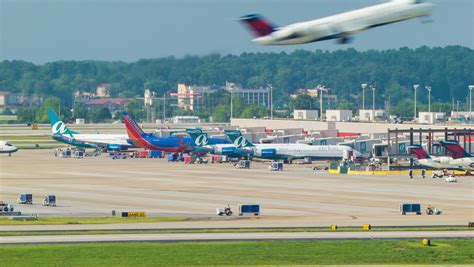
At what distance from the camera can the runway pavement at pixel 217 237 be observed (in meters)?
97.0

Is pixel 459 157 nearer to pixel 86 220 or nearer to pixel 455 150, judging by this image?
pixel 455 150

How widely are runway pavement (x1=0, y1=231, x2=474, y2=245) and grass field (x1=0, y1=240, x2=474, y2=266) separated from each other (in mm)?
2971

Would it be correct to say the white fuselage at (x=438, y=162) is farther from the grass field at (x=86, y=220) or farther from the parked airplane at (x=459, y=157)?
the grass field at (x=86, y=220)

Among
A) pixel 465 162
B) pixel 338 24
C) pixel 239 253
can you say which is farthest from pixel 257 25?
pixel 465 162

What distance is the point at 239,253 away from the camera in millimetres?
90625

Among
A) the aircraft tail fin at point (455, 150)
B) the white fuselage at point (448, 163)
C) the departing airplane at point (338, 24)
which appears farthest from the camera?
the aircraft tail fin at point (455, 150)

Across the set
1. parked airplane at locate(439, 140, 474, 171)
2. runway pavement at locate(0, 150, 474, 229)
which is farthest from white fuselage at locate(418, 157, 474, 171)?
runway pavement at locate(0, 150, 474, 229)

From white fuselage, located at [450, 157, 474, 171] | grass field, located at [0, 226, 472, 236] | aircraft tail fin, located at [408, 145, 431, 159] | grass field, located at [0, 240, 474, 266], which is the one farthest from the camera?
aircraft tail fin, located at [408, 145, 431, 159]

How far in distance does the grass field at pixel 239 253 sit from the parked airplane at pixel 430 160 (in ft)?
315

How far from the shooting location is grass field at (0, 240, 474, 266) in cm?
8731

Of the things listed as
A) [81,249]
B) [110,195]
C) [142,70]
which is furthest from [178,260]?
[110,195]

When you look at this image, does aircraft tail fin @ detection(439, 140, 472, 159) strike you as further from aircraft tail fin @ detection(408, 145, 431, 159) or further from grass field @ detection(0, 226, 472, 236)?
grass field @ detection(0, 226, 472, 236)

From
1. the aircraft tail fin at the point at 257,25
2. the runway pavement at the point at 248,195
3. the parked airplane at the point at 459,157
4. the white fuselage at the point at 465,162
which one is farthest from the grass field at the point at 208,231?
the parked airplane at the point at 459,157

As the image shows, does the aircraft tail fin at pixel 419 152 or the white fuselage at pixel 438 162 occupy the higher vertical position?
the aircraft tail fin at pixel 419 152
